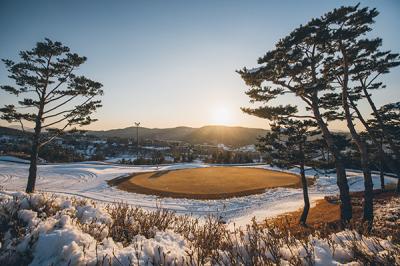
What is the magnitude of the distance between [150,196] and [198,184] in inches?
242

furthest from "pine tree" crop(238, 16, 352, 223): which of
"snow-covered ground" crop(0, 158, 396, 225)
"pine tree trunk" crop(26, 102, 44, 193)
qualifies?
"pine tree trunk" crop(26, 102, 44, 193)

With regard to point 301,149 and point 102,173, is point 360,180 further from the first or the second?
point 102,173

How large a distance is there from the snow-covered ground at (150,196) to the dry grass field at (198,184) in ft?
3.80

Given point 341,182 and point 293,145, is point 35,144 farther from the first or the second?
point 341,182

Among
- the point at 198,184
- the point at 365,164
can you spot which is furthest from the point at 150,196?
the point at 365,164

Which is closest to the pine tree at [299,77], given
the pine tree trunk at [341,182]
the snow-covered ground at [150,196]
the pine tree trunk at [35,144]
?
the pine tree trunk at [341,182]

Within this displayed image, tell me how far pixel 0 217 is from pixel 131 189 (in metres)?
21.1

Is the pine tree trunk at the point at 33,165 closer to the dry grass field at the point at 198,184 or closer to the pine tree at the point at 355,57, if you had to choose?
the dry grass field at the point at 198,184

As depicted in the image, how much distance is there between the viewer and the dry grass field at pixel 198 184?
72.5ft

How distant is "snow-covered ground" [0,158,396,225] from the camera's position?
18141 mm

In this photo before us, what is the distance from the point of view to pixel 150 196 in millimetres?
21219

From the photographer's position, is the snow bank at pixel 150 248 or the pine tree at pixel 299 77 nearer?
the snow bank at pixel 150 248

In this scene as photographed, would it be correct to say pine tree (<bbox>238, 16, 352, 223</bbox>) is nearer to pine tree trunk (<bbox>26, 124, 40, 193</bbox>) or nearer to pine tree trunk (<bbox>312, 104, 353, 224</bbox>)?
pine tree trunk (<bbox>312, 104, 353, 224</bbox>)

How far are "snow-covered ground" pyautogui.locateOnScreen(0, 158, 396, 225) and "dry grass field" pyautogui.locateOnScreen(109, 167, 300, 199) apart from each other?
3.80 feet
